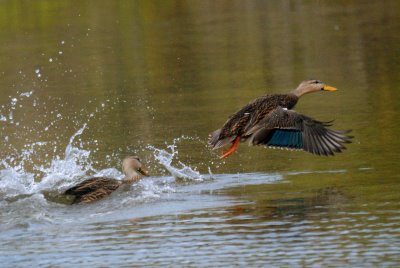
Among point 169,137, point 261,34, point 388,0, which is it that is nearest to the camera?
point 169,137

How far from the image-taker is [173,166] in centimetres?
1324

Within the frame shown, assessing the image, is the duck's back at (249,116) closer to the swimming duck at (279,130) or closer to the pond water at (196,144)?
the swimming duck at (279,130)

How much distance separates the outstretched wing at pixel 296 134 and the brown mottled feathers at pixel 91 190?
4.97ft

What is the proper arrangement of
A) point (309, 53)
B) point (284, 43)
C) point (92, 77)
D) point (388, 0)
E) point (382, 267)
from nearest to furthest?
point (382, 267) < point (92, 77) < point (309, 53) < point (284, 43) < point (388, 0)

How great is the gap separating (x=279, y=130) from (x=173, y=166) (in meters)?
1.64

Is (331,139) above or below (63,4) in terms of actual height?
below

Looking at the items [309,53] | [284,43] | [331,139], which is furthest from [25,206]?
[284,43]

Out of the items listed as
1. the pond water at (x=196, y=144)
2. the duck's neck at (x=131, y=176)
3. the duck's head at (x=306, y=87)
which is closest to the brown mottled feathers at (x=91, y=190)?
the pond water at (x=196, y=144)

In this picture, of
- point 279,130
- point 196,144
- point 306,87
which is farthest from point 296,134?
point 196,144

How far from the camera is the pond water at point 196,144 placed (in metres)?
9.34

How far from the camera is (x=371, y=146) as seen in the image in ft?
44.2

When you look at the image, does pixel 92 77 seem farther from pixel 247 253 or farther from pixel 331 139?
pixel 247 253

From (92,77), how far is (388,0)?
498 inches

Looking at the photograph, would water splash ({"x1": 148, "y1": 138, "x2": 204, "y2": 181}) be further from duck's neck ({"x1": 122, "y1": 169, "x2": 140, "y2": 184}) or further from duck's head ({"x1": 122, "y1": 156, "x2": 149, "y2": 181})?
duck's neck ({"x1": 122, "y1": 169, "x2": 140, "y2": 184})
